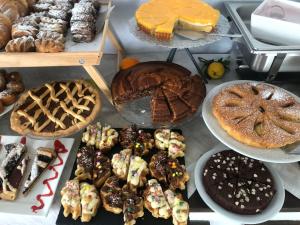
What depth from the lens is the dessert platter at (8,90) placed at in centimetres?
102

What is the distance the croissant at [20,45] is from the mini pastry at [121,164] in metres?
0.44

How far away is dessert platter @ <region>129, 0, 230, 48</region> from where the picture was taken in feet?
3.02

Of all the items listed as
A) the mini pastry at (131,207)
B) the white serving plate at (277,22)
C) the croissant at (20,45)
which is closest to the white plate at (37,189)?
the mini pastry at (131,207)

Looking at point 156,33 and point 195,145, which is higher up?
point 156,33

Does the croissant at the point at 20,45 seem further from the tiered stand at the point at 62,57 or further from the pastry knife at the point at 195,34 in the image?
the pastry knife at the point at 195,34

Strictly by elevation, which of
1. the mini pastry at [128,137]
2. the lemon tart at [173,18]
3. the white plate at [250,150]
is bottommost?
the mini pastry at [128,137]

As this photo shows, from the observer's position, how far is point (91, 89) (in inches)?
40.5

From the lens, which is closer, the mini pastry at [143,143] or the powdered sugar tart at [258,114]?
the powdered sugar tart at [258,114]

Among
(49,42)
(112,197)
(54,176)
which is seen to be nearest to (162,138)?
(112,197)

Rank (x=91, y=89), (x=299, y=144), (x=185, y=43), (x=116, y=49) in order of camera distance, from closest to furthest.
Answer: (x=299, y=144) < (x=185, y=43) < (x=91, y=89) < (x=116, y=49)

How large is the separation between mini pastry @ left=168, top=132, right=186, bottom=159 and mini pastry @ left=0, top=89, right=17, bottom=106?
64 centimetres

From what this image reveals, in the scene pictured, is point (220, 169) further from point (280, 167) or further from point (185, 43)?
point (185, 43)

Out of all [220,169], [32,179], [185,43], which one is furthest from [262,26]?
[32,179]

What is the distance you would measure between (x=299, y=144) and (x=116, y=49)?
877 millimetres
